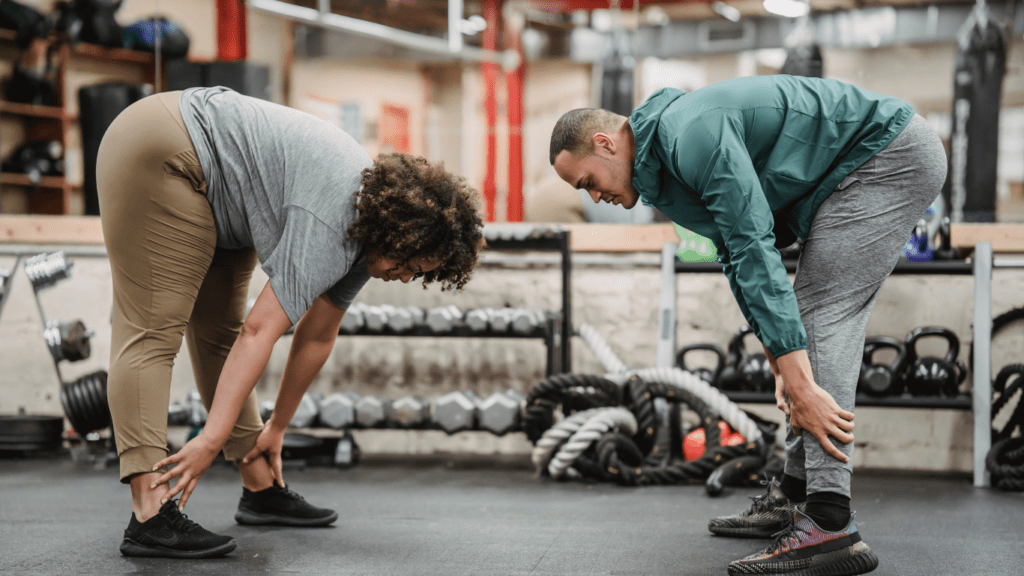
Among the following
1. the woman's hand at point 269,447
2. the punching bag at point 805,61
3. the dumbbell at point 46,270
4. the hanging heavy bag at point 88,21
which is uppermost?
the hanging heavy bag at point 88,21

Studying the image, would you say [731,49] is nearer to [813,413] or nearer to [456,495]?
[456,495]

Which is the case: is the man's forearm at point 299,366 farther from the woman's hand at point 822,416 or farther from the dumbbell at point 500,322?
the dumbbell at point 500,322

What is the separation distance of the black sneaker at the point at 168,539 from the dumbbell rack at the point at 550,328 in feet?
5.26

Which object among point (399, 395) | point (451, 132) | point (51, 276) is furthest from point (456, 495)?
point (451, 132)

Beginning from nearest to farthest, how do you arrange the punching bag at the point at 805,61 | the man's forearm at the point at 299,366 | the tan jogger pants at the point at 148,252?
the tan jogger pants at the point at 148,252 → the man's forearm at the point at 299,366 → the punching bag at the point at 805,61

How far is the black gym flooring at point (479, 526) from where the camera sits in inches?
63.0

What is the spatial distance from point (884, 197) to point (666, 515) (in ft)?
3.60

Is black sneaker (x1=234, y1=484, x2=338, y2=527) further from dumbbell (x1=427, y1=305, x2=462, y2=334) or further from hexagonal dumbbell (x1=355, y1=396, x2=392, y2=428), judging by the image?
dumbbell (x1=427, y1=305, x2=462, y2=334)

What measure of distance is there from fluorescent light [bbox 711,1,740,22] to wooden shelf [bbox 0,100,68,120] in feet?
19.3

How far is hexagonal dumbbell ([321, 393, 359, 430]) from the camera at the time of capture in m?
3.09

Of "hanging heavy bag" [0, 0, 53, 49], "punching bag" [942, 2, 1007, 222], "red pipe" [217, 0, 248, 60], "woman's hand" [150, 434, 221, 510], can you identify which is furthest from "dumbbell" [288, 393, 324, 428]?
"hanging heavy bag" [0, 0, 53, 49]

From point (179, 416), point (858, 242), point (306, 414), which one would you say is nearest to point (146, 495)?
point (858, 242)

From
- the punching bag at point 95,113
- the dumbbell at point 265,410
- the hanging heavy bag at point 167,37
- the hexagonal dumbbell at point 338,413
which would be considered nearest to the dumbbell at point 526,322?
the hexagonal dumbbell at point 338,413

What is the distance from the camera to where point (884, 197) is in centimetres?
147
